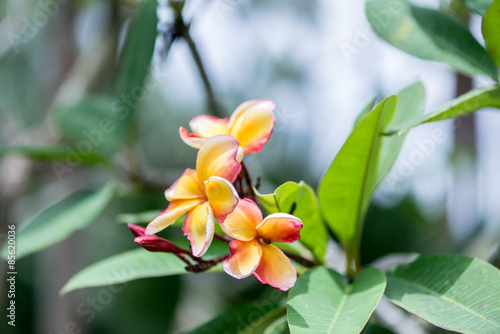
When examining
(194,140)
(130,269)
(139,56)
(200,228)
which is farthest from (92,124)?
(200,228)

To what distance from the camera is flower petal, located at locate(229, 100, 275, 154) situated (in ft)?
2.13

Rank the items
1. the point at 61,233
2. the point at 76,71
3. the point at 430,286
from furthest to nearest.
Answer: the point at 76,71 < the point at 61,233 < the point at 430,286

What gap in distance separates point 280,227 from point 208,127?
0.22m

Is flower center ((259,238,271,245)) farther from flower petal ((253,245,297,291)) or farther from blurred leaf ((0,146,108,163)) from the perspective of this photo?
blurred leaf ((0,146,108,163))

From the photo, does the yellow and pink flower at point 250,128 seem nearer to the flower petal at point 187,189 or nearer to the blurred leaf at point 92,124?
the flower petal at point 187,189

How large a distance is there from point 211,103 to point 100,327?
1.54 m

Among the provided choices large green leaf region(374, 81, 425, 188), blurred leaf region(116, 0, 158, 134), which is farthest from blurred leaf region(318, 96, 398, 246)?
blurred leaf region(116, 0, 158, 134)

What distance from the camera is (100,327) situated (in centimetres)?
226

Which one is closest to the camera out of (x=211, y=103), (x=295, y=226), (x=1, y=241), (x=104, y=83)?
(x=295, y=226)

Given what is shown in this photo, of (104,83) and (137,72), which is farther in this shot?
(104,83)

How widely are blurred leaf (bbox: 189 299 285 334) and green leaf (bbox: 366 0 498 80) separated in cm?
50

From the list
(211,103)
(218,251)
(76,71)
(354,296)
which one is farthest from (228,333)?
(76,71)

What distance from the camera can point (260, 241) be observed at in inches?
22.7

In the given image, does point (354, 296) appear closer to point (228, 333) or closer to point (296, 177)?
point (228, 333)
